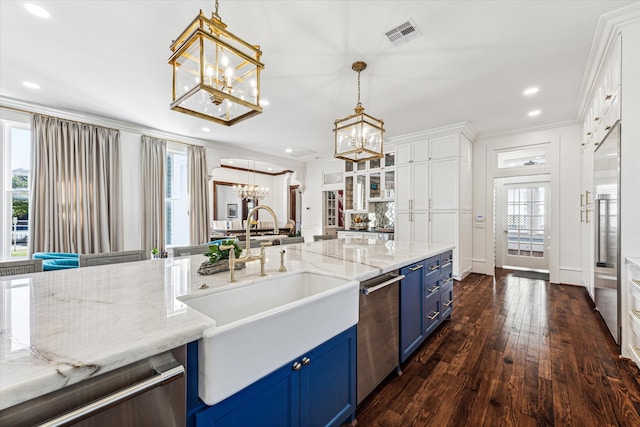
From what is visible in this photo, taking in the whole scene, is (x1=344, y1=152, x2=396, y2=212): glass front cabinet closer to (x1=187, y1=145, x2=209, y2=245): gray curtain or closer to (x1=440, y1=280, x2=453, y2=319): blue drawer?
(x1=440, y1=280, x2=453, y2=319): blue drawer

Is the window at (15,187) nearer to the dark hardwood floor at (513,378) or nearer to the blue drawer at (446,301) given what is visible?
the dark hardwood floor at (513,378)

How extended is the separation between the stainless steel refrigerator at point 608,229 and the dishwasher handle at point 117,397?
330 centimetres

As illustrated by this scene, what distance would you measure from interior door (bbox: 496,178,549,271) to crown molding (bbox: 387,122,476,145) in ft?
5.42

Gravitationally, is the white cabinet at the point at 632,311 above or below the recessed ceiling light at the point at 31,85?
below

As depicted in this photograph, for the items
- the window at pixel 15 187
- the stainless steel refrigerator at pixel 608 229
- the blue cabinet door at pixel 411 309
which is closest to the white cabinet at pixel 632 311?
the stainless steel refrigerator at pixel 608 229

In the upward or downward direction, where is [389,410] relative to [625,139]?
downward

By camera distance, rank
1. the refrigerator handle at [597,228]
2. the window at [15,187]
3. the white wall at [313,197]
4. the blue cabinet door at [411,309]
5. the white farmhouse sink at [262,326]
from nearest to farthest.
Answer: the white farmhouse sink at [262,326] → the blue cabinet door at [411,309] → the refrigerator handle at [597,228] → the window at [15,187] → the white wall at [313,197]

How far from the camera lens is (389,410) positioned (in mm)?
1667

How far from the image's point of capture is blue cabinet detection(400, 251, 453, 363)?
2.01 meters

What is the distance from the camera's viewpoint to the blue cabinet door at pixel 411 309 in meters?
1.99

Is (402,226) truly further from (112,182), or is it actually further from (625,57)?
(112,182)

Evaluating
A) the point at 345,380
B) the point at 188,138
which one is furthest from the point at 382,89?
the point at 188,138

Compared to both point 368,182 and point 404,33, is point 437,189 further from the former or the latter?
point 404,33

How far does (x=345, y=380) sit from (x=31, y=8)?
3.49m
